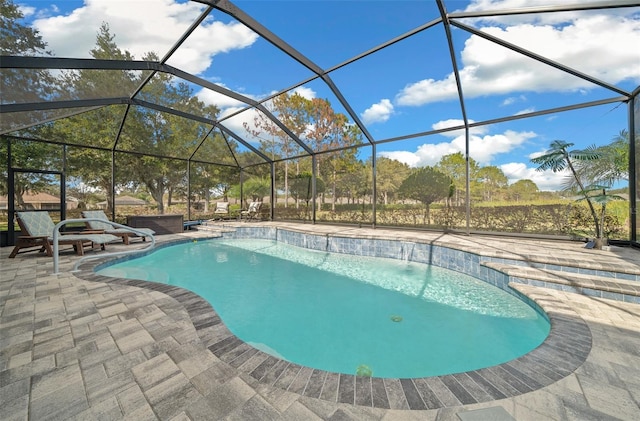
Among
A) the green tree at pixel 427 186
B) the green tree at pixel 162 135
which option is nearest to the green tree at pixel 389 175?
the green tree at pixel 427 186

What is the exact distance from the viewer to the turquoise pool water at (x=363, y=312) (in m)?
2.59

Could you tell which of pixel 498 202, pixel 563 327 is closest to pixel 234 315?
pixel 563 327

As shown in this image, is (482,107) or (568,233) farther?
(482,107)

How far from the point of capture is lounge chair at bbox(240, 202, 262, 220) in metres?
13.2

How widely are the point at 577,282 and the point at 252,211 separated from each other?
1215cm

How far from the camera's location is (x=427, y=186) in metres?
9.18

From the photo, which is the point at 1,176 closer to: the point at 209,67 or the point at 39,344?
the point at 209,67

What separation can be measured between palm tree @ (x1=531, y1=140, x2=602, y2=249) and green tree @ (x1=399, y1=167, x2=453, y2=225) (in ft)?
9.83

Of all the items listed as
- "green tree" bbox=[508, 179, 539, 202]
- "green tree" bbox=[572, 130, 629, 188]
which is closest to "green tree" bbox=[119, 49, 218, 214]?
"green tree" bbox=[508, 179, 539, 202]

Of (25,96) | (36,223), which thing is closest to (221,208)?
(36,223)

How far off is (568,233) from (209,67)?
10195 millimetres

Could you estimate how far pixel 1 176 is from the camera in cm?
684

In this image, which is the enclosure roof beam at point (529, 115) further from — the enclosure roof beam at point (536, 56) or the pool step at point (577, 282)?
the pool step at point (577, 282)

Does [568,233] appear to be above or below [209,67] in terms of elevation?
below
